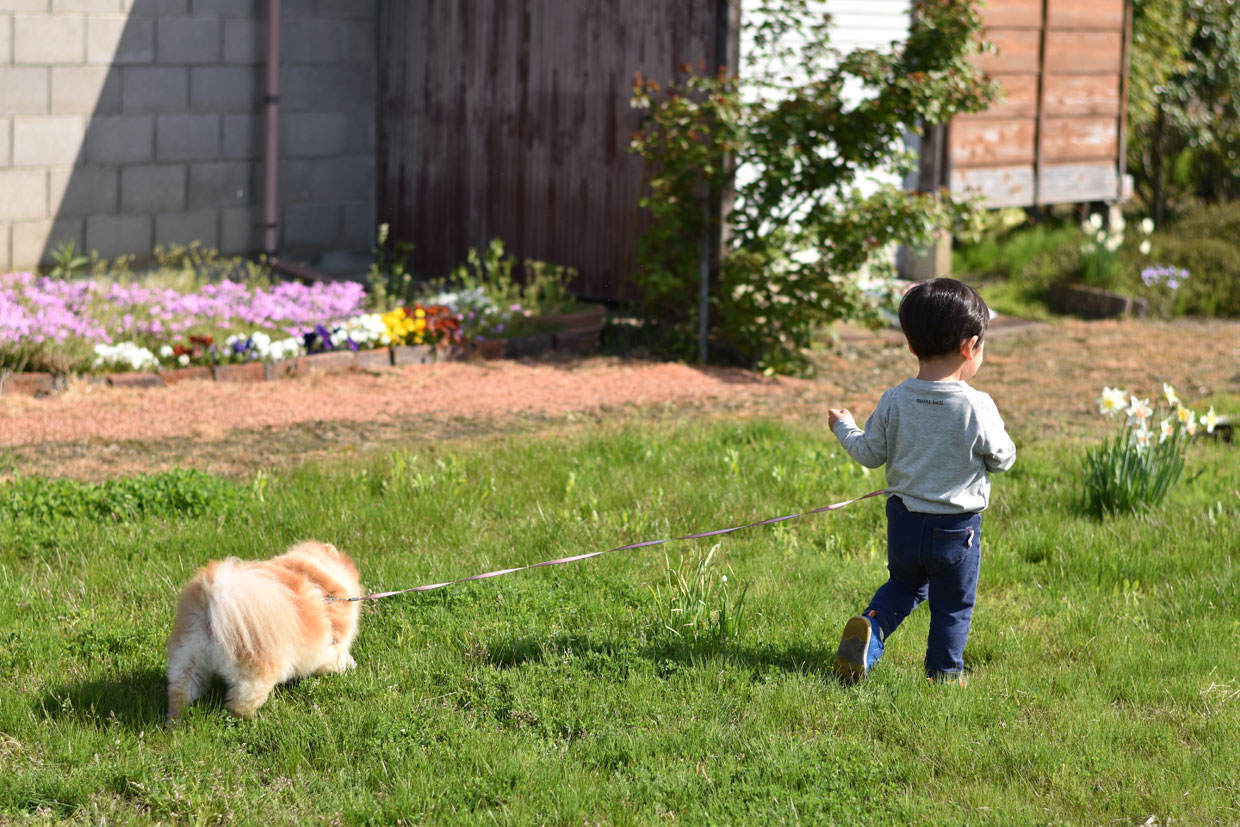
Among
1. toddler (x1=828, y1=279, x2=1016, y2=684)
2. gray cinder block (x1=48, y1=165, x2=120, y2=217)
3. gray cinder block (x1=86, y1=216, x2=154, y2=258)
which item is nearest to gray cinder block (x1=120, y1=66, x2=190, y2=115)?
gray cinder block (x1=48, y1=165, x2=120, y2=217)

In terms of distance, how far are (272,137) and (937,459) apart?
29.6ft

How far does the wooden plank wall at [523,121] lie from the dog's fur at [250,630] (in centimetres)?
714

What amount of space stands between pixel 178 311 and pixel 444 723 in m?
6.04

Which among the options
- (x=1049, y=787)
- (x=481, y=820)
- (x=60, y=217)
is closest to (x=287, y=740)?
(x=481, y=820)

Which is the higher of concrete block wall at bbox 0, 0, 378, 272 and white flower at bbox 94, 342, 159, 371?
concrete block wall at bbox 0, 0, 378, 272

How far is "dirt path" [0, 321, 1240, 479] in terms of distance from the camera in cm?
689

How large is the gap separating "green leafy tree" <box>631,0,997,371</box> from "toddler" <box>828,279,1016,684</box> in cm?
523

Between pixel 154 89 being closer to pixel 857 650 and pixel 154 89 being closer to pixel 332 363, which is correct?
pixel 332 363

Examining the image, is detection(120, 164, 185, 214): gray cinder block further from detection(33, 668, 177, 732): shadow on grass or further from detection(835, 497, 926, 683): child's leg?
detection(835, 497, 926, 683): child's leg

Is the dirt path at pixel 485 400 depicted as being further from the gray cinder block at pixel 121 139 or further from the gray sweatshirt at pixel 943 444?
the gray sweatshirt at pixel 943 444

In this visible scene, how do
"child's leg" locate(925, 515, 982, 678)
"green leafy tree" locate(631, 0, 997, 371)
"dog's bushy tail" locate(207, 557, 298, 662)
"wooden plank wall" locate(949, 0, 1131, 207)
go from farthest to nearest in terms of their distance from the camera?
"wooden plank wall" locate(949, 0, 1131, 207) → "green leafy tree" locate(631, 0, 997, 371) → "child's leg" locate(925, 515, 982, 678) → "dog's bushy tail" locate(207, 557, 298, 662)

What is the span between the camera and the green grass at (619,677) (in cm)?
339

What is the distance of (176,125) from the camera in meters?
11.1

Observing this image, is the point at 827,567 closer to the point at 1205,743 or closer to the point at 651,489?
the point at 651,489
